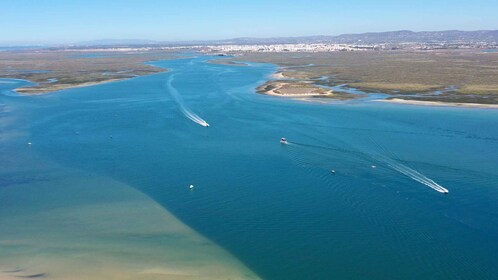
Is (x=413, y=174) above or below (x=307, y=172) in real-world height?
above

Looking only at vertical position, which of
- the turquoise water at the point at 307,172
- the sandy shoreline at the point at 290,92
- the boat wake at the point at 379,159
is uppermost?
the boat wake at the point at 379,159

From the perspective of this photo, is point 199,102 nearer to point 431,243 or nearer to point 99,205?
point 99,205

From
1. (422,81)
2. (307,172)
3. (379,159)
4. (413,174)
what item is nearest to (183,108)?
(307,172)

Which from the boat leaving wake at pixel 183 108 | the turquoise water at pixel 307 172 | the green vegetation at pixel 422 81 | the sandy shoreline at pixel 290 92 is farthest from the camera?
the sandy shoreline at pixel 290 92

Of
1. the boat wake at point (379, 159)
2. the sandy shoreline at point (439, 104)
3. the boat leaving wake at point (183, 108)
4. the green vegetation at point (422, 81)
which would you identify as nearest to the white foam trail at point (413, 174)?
the boat wake at point (379, 159)

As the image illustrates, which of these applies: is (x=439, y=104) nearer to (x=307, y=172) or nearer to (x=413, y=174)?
(x=413, y=174)

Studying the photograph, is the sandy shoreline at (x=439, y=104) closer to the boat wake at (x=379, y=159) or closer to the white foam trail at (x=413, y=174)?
the boat wake at (x=379, y=159)
